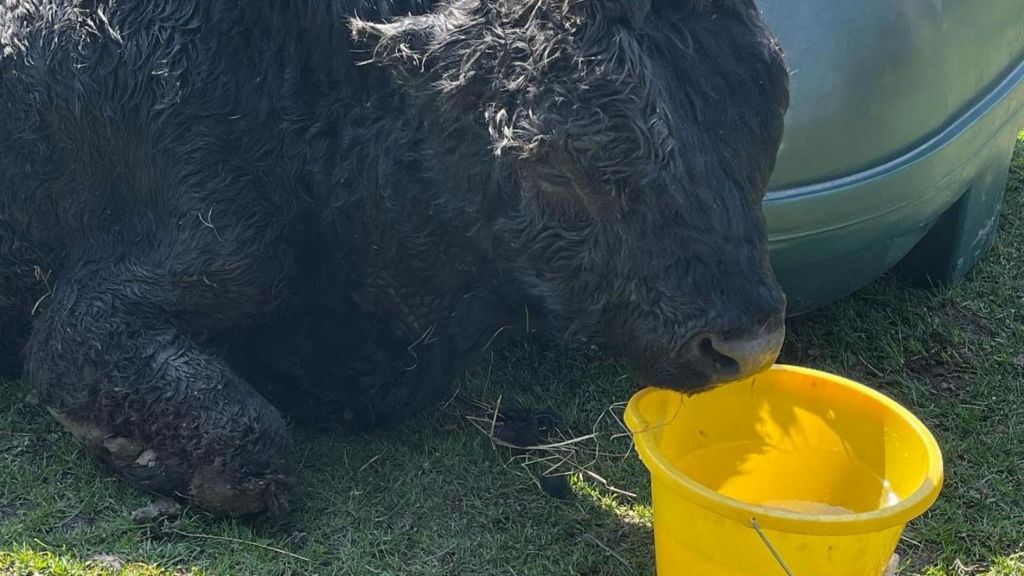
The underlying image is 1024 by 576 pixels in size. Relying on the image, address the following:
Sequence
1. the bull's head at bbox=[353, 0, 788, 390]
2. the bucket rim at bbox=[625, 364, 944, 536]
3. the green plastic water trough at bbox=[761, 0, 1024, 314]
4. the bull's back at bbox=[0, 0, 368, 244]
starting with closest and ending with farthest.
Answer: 1. the bucket rim at bbox=[625, 364, 944, 536]
2. the bull's head at bbox=[353, 0, 788, 390]
3. the bull's back at bbox=[0, 0, 368, 244]
4. the green plastic water trough at bbox=[761, 0, 1024, 314]

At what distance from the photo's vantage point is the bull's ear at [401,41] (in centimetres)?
242

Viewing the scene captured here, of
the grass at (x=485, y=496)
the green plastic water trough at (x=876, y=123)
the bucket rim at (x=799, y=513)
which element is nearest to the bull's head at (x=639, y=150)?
the bucket rim at (x=799, y=513)

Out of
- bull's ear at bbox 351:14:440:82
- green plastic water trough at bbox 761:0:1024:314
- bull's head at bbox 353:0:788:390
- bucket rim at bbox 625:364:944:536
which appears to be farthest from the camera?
green plastic water trough at bbox 761:0:1024:314

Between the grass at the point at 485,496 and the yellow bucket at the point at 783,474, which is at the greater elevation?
the yellow bucket at the point at 783,474

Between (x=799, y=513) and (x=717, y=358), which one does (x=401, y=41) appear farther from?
(x=799, y=513)

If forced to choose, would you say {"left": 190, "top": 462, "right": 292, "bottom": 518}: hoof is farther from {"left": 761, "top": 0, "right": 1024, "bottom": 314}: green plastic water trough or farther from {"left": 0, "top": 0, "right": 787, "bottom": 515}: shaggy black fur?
{"left": 761, "top": 0, "right": 1024, "bottom": 314}: green plastic water trough

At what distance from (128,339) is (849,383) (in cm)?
172

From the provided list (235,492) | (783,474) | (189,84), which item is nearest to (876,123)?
(783,474)

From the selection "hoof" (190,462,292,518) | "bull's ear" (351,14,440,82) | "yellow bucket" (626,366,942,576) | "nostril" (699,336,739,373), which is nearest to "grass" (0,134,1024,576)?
"hoof" (190,462,292,518)

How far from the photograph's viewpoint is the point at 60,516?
2.80 metres

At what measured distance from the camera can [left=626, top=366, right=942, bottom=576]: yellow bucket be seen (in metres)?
2.11

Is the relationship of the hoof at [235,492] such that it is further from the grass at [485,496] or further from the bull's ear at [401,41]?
the bull's ear at [401,41]

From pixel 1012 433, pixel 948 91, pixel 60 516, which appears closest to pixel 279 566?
pixel 60 516

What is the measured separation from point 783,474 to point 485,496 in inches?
30.1
